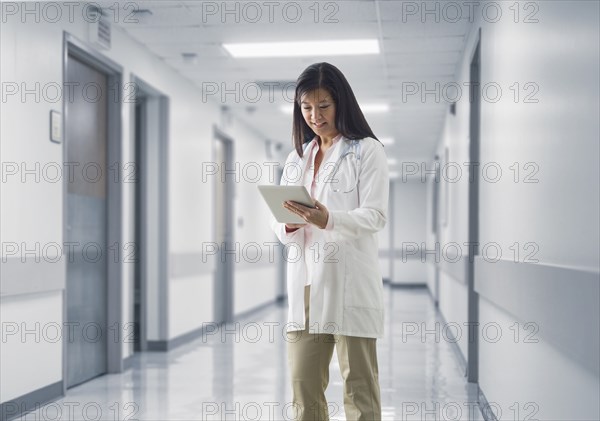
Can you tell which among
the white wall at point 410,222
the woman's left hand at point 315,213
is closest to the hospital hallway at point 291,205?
the woman's left hand at point 315,213

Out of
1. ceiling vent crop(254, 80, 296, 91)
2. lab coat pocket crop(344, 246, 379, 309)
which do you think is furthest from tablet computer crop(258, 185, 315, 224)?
ceiling vent crop(254, 80, 296, 91)

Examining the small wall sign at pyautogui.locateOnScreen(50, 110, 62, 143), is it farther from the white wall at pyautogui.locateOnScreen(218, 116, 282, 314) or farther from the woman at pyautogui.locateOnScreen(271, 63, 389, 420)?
the white wall at pyautogui.locateOnScreen(218, 116, 282, 314)

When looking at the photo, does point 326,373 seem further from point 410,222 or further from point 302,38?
point 410,222

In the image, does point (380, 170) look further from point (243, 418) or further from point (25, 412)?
point (25, 412)

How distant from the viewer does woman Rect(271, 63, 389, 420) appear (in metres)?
2.13

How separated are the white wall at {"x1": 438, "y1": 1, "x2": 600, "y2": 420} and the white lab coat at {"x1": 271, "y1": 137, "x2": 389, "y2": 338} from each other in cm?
59

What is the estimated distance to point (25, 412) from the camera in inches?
165

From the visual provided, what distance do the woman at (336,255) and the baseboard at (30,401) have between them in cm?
247

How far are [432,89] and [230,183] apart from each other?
314 centimetres

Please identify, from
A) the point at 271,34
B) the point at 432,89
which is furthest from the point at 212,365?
the point at 432,89

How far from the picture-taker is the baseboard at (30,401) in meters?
→ 4.03

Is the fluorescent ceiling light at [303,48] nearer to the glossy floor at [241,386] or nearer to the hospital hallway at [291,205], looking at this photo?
the hospital hallway at [291,205]

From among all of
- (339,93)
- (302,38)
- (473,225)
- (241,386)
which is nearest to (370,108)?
(302,38)

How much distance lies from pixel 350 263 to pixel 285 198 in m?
0.28
